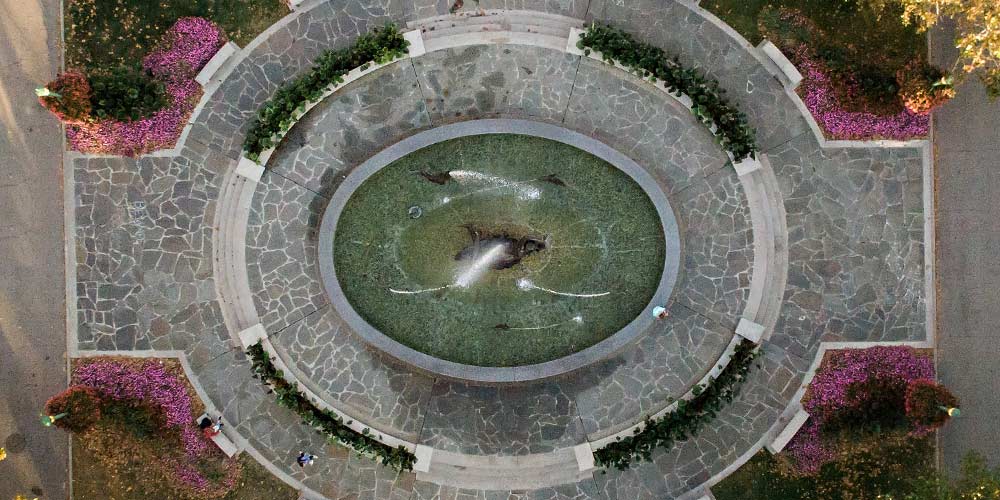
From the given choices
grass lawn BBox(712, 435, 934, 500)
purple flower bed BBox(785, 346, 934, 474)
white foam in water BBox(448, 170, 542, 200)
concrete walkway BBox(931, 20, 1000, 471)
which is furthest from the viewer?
concrete walkway BBox(931, 20, 1000, 471)

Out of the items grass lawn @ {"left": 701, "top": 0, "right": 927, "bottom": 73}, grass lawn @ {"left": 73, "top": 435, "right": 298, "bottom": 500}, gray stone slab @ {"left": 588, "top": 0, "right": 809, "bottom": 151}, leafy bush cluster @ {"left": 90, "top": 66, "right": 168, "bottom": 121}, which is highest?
grass lawn @ {"left": 701, "top": 0, "right": 927, "bottom": 73}

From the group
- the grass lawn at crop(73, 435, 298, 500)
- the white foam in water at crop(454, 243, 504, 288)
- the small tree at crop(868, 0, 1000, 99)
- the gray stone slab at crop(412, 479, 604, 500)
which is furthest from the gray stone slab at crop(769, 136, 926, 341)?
the grass lawn at crop(73, 435, 298, 500)

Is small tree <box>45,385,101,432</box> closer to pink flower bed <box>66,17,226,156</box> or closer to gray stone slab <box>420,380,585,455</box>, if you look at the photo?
pink flower bed <box>66,17,226,156</box>

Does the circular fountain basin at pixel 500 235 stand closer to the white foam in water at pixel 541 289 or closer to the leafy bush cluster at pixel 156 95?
the white foam in water at pixel 541 289

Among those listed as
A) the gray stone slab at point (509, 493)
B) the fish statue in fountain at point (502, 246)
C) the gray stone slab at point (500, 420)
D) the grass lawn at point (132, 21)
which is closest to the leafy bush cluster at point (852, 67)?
the fish statue in fountain at point (502, 246)

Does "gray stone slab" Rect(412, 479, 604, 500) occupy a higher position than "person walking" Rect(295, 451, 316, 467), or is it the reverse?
"gray stone slab" Rect(412, 479, 604, 500)

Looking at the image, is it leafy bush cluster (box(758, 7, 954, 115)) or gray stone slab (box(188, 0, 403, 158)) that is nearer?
leafy bush cluster (box(758, 7, 954, 115))
